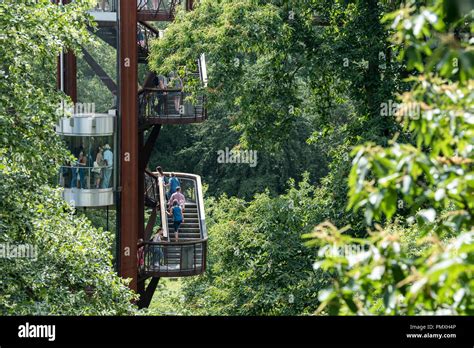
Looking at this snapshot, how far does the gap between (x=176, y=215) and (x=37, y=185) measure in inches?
485

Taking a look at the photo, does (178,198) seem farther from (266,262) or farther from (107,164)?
(266,262)

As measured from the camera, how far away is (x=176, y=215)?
26906 mm

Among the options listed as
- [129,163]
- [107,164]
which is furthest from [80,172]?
[129,163]

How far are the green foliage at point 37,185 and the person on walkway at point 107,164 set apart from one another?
9719 mm

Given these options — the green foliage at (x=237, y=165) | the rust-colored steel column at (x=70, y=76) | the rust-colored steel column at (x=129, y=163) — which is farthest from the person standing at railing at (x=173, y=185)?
the green foliage at (x=237, y=165)

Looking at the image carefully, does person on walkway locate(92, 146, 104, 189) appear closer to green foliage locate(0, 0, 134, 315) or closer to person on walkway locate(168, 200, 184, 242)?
person on walkway locate(168, 200, 184, 242)

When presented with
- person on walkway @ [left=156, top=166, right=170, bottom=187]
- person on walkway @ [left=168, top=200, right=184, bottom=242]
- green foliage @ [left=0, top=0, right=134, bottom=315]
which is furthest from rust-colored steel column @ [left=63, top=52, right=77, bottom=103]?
green foliage @ [left=0, top=0, right=134, bottom=315]

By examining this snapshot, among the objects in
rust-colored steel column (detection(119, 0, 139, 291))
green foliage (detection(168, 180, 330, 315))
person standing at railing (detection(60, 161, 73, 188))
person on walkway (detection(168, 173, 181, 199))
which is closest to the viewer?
green foliage (detection(168, 180, 330, 315))

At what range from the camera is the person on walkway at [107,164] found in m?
25.1

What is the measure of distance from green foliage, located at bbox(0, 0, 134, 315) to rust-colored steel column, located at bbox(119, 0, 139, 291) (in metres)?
9.51

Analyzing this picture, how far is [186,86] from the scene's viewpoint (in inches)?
842

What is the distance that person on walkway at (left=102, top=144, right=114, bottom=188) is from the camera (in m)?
25.1

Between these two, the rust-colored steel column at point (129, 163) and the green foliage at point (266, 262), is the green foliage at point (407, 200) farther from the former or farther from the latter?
the rust-colored steel column at point (129, 163)
